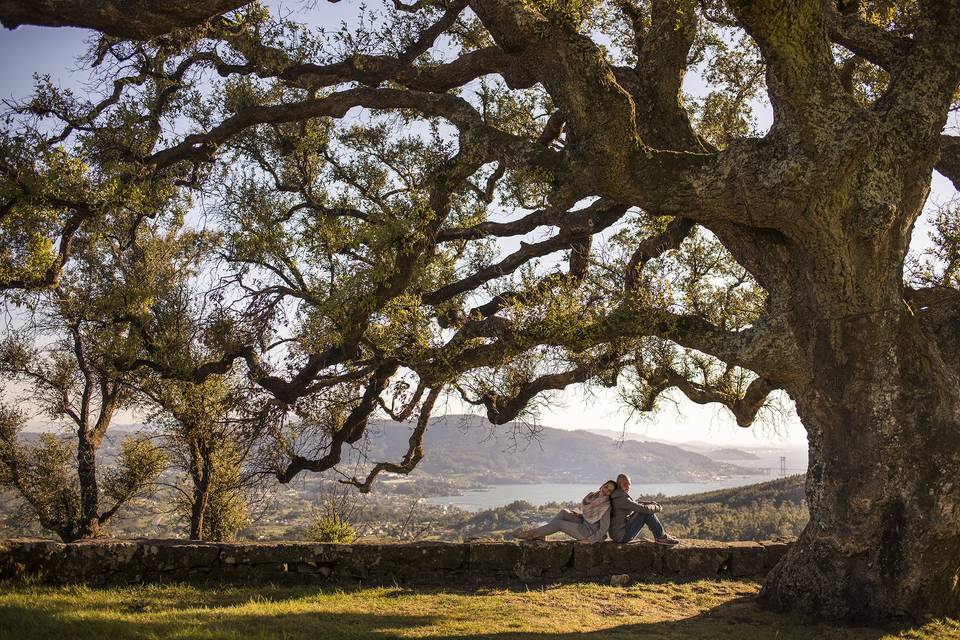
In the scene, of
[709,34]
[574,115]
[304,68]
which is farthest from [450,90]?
[709,34]

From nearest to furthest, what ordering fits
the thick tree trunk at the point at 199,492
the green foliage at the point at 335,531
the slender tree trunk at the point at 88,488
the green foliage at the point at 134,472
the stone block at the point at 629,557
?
the stone block at the point at 629,557
the green foliage at the point at 335,531
the thick tree trunk at the point at 199,492
the slender tree trunk at the point at 88,488
the green foliage at the point at 134,472

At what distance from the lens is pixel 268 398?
34.1ft

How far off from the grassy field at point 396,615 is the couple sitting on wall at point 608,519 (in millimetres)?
1148

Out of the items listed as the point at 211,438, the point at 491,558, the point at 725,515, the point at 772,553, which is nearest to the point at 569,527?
the point at 491,558

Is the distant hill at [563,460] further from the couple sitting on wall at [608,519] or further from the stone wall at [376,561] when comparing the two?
the stone wall at [376,561]

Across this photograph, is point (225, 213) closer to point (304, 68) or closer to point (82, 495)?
point (304, 68)

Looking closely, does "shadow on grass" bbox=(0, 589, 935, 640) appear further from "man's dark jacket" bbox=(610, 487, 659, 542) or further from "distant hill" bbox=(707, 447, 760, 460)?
"distant hill" bbox=(707, 447, 760, 460)

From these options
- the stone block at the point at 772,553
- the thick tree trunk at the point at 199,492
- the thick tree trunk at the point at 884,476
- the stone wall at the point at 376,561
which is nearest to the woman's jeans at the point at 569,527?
the stone wall at the point at 376,561

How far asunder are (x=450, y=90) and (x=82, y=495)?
16.5 meters

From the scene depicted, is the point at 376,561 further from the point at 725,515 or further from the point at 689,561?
the point at 725,515

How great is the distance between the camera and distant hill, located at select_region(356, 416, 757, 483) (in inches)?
3159

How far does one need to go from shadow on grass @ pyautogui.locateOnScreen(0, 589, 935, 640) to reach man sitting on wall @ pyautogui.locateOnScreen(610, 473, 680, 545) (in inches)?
85.6

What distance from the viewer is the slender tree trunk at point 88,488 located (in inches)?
722

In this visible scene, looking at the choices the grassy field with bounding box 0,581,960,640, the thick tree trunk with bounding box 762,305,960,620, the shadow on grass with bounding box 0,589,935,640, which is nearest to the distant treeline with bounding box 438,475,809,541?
the grassy field with bounding box 0,581,960,640
